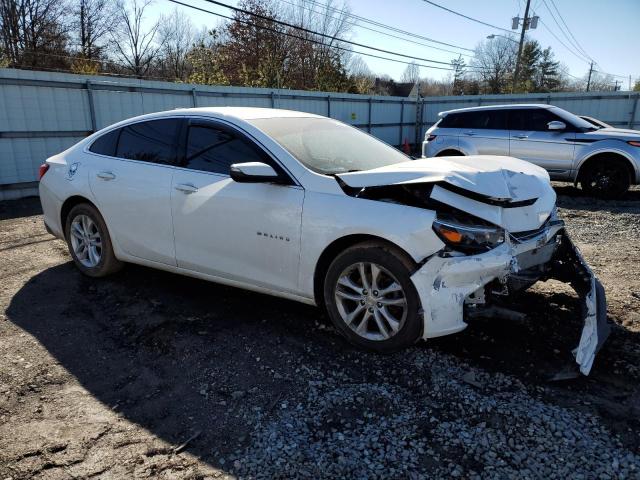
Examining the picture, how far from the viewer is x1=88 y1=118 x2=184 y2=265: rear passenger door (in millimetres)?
4074

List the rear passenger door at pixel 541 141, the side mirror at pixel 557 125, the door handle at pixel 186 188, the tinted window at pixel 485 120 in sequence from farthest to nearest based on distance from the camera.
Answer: the tinted window at pixel 485 120 → the rear passenger door at pixel 541 141 → the side mirror at pixel 557 125 → the door handle at pixel 186 188

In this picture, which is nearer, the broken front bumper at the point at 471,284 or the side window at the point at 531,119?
the broken front bumper at the point at 471,284

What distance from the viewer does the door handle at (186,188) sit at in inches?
151

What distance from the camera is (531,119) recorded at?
9812 millimetres

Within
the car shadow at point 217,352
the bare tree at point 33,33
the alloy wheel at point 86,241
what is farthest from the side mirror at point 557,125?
the bare tree at point 33,33

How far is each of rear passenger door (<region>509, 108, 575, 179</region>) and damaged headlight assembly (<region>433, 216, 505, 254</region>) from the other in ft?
24.6

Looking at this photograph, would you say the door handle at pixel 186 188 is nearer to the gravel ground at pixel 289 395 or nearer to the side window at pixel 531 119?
the gravel ground at pixel 289 395

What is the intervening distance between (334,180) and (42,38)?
33.3 meters

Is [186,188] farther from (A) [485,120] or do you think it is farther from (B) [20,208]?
(A) [485,120]

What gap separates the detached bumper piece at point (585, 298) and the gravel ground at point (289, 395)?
0.48 feet

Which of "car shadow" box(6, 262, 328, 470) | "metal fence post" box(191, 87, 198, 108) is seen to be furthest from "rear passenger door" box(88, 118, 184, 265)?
"metal fence post" box(191, 87, 198, 108)

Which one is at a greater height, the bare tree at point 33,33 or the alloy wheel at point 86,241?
the bare tree at point 33,33

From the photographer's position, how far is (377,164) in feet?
12.9

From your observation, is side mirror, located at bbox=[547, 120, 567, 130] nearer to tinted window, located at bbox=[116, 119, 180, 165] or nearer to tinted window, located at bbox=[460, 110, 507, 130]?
tinted window, located at bbox=[460, 110, 507, 130]
